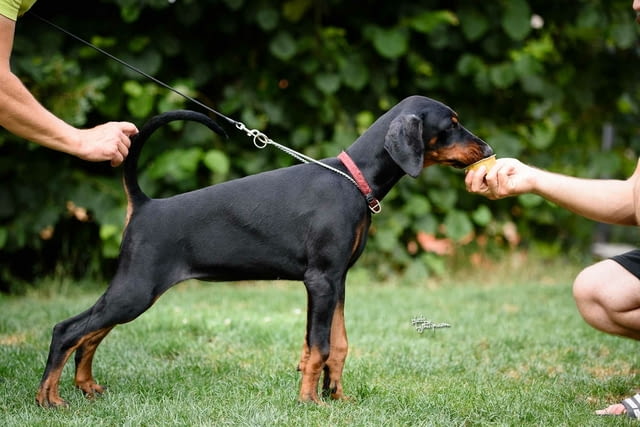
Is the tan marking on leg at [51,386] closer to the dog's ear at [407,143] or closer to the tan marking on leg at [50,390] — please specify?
the tan marking on leg at [50,390]

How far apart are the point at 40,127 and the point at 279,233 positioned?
1.04 m

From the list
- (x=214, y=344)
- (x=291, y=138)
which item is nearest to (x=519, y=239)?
(x=291, y=138)

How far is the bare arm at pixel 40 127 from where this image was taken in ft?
9.90

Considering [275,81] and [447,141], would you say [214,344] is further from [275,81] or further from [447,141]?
[275,81]

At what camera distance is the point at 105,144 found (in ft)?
10.5

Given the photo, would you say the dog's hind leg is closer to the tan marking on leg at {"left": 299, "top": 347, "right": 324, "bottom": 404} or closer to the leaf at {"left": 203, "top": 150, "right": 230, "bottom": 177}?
the tan marking on leg at {"left": 299, "top": 347, "right": 324, "bottom": 404}

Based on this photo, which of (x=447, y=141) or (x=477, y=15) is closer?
(x=447, y=141)

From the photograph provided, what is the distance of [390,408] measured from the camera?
324cm

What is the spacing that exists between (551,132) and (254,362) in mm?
4684

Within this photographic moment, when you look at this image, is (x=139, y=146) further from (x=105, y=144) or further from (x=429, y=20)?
(x=429, y=20)

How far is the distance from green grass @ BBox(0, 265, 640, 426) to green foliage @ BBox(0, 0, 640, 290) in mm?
1080

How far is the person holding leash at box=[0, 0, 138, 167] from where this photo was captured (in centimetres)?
300

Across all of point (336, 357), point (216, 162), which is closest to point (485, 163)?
point (336, 357)

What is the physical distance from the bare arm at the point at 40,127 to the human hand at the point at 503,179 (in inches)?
58.9
